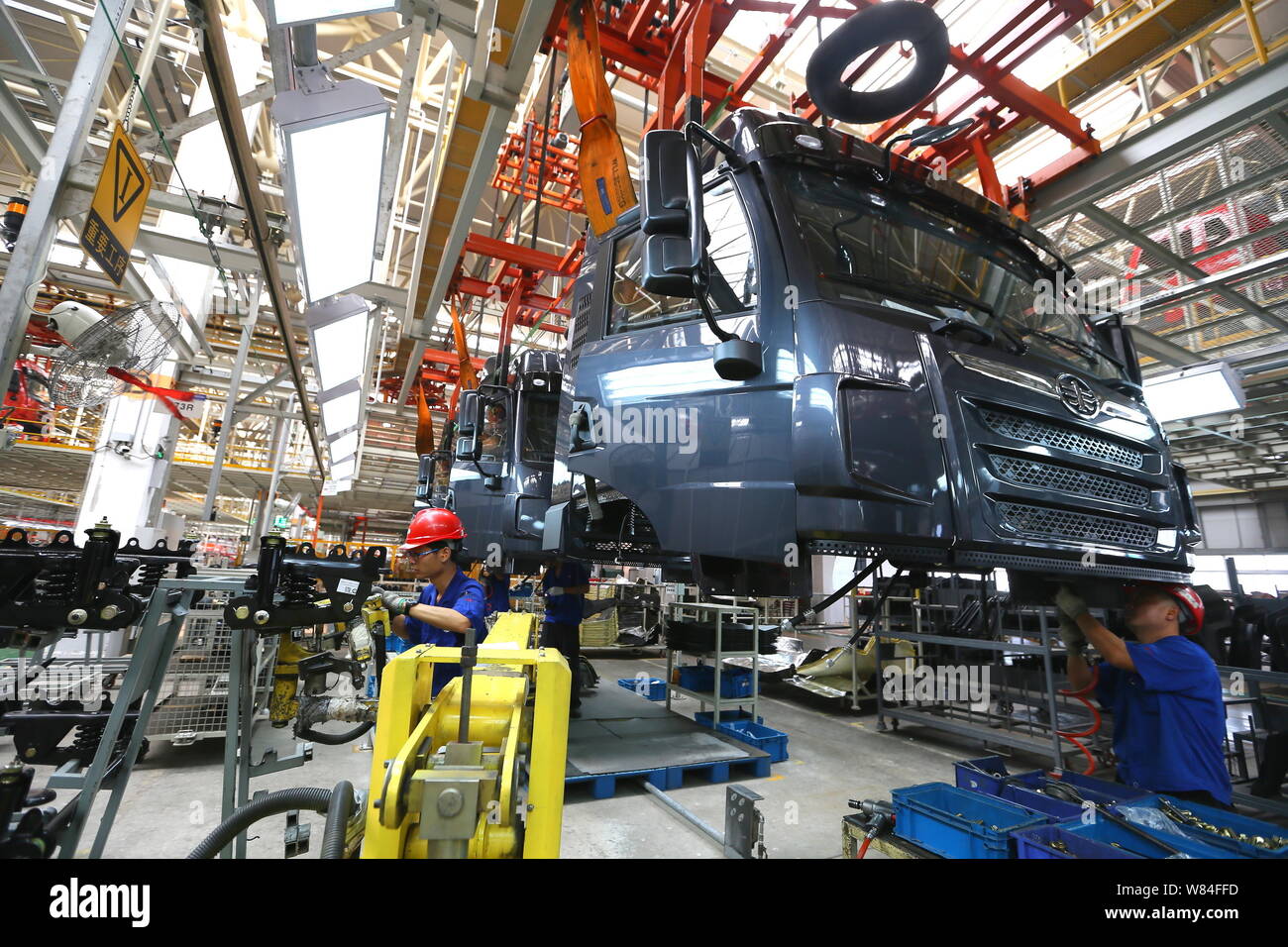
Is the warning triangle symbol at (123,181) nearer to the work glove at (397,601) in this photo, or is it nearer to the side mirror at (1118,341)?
the work glove at (397,601)

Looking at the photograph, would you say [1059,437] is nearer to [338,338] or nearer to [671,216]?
[671,216]

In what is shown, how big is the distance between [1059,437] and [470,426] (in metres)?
5.41

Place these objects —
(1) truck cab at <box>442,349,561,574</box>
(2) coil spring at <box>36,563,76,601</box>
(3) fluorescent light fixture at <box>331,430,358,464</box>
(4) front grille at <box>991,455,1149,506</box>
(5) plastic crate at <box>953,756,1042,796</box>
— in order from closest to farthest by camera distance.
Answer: (2) coil spring at <box>36,563,76,601</box> < (4) front grille at <box>991,455,1149,506</box> < (5) plastic crate at <box>953,756,1042,796</box> < (1) truck cab at <box>442,349,561,574</box> < (3) fluorescent light fixture at <box>331,430,358,464</box>

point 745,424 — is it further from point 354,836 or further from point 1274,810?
point 1274,810

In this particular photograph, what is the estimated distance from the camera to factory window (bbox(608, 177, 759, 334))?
2637mm

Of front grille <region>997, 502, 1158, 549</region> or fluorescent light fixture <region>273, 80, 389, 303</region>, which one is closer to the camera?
front grille <region>997, 502, 1158, 549</region>

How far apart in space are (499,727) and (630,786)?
2.68m

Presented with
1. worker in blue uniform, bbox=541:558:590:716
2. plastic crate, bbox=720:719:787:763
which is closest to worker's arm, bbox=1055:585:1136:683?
plastic crate, bbox=720:719:787:763

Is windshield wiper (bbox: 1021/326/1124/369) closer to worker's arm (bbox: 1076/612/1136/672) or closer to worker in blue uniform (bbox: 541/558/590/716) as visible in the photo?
worker's arm (bbox: 1076/612/1136/672)

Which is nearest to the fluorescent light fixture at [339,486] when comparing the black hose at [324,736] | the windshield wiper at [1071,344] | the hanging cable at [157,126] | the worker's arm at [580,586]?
the worker's arm at [580,586]

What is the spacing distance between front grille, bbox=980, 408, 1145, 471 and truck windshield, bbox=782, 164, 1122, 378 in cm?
43

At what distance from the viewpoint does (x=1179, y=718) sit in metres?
2.72

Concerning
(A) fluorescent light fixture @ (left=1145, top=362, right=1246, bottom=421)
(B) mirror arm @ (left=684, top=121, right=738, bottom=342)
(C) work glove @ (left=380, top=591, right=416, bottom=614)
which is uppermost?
(A) fluorescent light fixture @ (left=1145, top=362, right=1246, bottom=421)

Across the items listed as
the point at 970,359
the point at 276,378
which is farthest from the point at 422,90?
the point at 970,359
